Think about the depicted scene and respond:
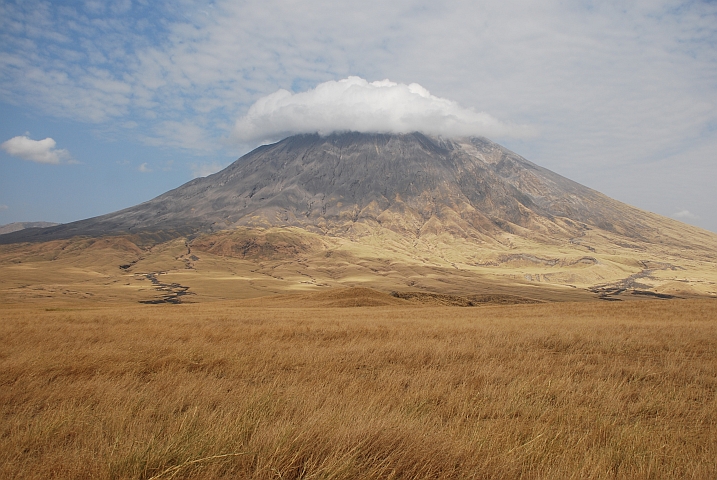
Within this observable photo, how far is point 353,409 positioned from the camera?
529 centimetres

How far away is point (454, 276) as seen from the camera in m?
143

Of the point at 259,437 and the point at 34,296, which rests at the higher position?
the point at 259,437

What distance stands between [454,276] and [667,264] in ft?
344

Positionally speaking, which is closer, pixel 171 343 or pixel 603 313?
pixel 171 343

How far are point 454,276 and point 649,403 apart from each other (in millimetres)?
139925

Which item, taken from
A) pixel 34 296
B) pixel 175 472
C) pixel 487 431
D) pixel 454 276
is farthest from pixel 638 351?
pixel 454 276

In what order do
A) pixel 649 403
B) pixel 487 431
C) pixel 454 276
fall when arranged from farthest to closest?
pixel 454 276 → pixel 649 403 → pixel 487 431

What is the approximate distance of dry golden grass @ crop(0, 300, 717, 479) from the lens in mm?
3865

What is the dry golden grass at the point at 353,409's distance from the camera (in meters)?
3.87

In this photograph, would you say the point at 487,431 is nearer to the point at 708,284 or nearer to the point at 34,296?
the point at 34,296

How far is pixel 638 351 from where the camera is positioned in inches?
415

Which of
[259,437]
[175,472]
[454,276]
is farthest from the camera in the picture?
[454,276]

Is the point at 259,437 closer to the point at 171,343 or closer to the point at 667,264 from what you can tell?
the point at 171,343

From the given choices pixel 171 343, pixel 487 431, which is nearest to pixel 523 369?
pixel 487 431
